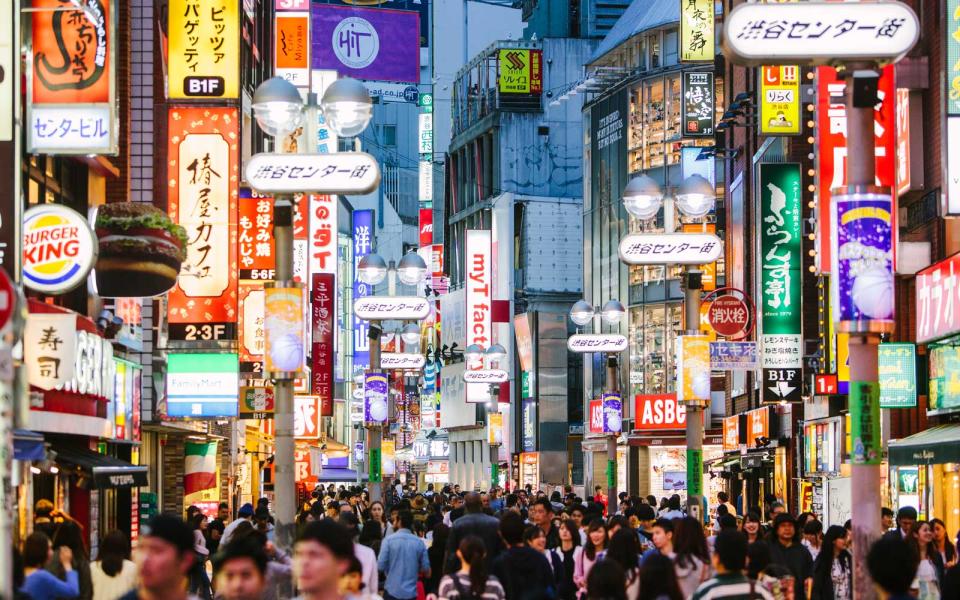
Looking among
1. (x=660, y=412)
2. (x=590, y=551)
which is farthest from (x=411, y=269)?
(x=660, y=412)

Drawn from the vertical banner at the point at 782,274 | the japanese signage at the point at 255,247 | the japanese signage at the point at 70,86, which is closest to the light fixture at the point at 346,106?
the japanese signage at the point at 70,86

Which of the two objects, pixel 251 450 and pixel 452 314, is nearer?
pixel 251 450

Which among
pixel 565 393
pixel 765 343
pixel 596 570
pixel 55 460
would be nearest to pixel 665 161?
pixel 565 393

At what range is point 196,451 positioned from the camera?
42.3 meters

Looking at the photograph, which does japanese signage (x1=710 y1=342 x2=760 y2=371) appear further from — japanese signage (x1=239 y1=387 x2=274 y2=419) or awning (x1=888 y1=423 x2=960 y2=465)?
japanese signage (x1=239 y1=387 x2=274 y2=419)

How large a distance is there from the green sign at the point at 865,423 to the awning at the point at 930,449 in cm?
1008

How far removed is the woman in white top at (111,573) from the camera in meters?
14.2

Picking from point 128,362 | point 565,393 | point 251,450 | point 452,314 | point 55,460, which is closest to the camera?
point 55,460

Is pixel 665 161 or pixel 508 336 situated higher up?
pixel 665 161

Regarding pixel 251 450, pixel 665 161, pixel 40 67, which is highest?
pixel 665 161

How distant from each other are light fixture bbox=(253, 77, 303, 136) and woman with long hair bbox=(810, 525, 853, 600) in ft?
22.7

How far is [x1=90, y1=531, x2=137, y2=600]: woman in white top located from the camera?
1423 cm

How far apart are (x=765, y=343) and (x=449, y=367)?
69762 millimetres

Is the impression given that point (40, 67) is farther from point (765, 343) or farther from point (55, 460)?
point (765, 343)
